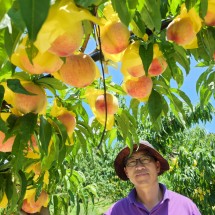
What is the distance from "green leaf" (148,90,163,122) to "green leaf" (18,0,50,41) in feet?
1.98

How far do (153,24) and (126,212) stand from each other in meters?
1.32

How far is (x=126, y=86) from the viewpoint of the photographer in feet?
3.19

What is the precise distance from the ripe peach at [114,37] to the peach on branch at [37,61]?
0.10 m

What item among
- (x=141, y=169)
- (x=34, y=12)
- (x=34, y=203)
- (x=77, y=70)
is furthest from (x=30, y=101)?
(x=141, y=169)

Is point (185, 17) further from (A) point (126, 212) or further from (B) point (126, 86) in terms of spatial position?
(A) point (126, 212)

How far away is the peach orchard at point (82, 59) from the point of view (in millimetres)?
525

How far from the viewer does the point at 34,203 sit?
1470mm

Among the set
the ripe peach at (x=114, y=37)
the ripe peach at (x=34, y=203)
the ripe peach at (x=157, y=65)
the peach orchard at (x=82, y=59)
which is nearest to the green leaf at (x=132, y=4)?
the peach orchard at (x=82, y=59)

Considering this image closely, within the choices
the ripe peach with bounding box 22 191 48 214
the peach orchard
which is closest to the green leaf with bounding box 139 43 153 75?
the peach orchard

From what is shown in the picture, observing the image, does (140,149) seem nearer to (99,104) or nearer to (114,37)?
(99,104)

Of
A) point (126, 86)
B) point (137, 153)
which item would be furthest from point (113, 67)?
point (137, 153)

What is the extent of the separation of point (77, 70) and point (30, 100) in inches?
5.3

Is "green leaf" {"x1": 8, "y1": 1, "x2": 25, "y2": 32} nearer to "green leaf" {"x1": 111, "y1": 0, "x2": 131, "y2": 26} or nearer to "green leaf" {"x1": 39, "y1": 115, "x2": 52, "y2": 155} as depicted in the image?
"green leaf" {"x1": 111, "y1": 0, "x2": 131, "y2": 26}

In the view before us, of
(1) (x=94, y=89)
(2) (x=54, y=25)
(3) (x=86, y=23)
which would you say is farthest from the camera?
(1) (x=94, y=89)
